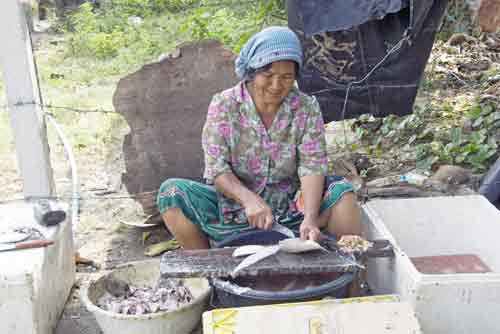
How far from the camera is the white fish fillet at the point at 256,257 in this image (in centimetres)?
196

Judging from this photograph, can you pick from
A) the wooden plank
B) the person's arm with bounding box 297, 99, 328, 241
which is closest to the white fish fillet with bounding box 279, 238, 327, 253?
the wooden plank

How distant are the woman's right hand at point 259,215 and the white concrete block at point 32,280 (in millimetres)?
804

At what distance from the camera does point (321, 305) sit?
181cm

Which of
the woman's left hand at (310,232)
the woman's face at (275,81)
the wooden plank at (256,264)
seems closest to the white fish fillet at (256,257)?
the wooden plank at (256,264)

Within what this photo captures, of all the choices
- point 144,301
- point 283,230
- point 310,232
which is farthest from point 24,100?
point 310,232

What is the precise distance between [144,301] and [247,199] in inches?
22.4

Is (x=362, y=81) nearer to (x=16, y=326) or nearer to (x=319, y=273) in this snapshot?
(x=319, y=273)

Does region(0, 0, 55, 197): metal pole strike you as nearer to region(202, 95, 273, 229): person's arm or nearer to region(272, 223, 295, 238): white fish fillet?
region(202, 95, 273, 229): person's arm

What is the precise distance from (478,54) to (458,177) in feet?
8.78

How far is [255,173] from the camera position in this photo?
251 cm

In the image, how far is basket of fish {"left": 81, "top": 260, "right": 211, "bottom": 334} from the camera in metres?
2.06

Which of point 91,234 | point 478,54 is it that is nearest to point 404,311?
point 91,234

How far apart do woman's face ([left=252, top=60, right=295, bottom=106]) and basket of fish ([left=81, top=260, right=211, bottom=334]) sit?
803 millimetres

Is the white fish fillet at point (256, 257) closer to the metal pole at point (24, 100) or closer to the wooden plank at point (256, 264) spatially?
the wooden plank at point (256, 264)
